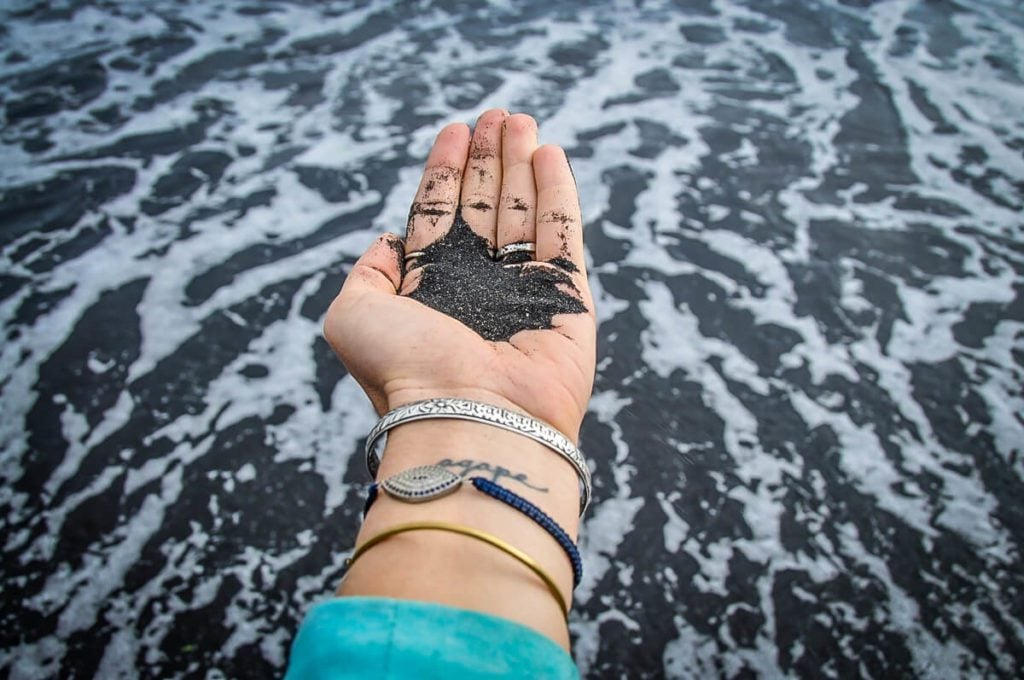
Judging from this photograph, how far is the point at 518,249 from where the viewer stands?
8.80 feet

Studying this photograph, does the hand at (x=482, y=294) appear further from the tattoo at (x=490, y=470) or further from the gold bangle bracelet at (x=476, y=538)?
the gold bangle bracelet at (x=476, y=538)

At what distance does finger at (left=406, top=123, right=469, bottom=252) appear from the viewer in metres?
2.72

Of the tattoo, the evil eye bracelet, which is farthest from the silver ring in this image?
the evil eye bracelet

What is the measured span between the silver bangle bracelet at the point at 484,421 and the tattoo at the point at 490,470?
0.13m

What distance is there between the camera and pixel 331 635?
1.11 meters

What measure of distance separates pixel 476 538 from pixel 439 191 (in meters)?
1.79

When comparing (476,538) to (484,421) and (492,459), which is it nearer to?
(492,459)

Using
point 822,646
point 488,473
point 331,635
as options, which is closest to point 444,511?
point 488,473

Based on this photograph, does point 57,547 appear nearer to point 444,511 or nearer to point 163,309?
point 163,309

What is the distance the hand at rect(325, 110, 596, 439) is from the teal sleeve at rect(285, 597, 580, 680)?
88 cm

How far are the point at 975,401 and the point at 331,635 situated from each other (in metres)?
4.00

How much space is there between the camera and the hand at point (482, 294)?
2.03 metres

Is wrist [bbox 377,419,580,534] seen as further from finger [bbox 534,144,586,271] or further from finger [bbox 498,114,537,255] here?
finger [bbox 498,114,537,255]

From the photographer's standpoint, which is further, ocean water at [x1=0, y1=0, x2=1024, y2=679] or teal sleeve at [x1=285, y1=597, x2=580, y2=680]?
ocean water at [x1=0, y1=0, x2=1024, y2=679]
